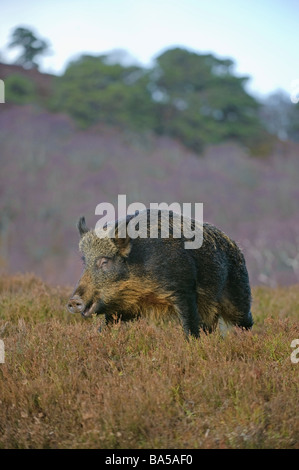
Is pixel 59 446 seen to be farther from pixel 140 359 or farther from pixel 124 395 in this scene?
pixel 140 359

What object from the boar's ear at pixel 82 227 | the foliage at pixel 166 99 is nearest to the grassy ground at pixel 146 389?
the boar's ear at pixel 82 227

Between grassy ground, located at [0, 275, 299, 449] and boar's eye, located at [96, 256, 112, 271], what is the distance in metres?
0.65

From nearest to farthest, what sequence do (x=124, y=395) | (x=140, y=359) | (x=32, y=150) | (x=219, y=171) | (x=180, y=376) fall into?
1. (x=124, y=395)
2. (x=180, y=376)
3. (x=140, y=359)
4. (x=32, y=150)
5. (x=219, y=171)

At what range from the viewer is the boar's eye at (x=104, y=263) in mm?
6473

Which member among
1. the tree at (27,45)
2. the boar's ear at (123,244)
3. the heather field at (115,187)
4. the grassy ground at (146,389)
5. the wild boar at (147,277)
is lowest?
the grassy ground at (146,389)

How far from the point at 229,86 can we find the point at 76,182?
1560 cm

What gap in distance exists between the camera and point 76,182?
124ft

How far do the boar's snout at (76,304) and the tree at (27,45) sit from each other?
44.3 m

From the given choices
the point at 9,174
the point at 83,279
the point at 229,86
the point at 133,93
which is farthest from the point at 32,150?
the point at 83,279

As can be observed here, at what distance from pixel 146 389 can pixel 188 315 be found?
5.27 feet

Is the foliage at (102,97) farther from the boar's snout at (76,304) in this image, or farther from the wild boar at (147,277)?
the boar's snout at (76,304)

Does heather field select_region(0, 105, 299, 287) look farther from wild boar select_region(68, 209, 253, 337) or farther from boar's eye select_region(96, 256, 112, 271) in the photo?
boar's eye select_region(96, 256, 112, 271)

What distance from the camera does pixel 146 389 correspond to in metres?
4.86

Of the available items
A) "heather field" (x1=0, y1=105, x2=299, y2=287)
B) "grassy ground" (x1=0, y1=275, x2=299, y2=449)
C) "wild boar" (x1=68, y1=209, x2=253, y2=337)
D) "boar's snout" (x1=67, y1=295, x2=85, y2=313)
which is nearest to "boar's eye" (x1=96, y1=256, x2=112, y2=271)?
"wild boar" (x1=68, y1=209, x2=253, y2=337)
